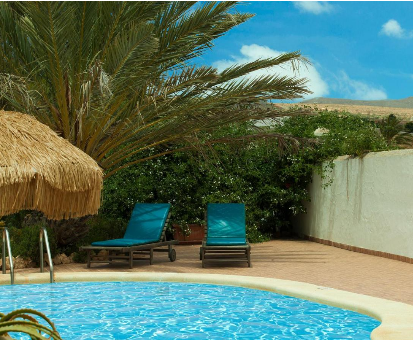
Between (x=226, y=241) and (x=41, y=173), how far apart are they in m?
3.58

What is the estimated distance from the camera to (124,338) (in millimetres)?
5785

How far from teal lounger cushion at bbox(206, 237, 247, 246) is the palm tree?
218cm

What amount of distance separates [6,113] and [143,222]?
3.50m

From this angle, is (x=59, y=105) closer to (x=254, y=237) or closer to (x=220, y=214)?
(x=220, y=214)

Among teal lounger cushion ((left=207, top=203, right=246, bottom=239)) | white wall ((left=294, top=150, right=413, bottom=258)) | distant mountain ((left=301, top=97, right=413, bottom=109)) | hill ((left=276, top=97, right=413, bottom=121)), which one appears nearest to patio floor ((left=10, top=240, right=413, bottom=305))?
white wall ((left=294, top=150, right=413, bottom=258))

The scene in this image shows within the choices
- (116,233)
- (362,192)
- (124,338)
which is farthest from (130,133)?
(124,338)

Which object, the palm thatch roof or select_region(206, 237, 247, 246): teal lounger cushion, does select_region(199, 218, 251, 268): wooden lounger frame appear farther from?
the palm thatch roof

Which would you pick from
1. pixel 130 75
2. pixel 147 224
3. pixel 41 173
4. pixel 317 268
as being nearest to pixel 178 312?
pixel 41 173

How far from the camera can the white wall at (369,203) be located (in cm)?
1042

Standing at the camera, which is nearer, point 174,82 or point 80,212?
point 80,212

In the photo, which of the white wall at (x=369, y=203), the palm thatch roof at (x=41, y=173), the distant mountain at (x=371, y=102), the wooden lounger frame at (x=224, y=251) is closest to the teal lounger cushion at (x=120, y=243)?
the palm thatch roof at (x=41, y=173)

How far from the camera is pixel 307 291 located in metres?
7.07

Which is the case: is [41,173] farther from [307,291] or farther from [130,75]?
[307,291]

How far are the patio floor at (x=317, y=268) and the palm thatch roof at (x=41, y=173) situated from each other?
1488mm
